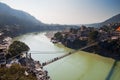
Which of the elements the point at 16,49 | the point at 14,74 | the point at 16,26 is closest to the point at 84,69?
the point at 16,49

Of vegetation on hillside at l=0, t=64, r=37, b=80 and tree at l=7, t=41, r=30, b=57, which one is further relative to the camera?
tree at l=7, t=41, r=30, b=57

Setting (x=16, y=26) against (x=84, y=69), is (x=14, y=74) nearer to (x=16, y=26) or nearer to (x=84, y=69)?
(x=84, y=69)

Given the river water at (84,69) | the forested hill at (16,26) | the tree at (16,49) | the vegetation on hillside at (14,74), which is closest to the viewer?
the vegetation on hillside at (14,74)

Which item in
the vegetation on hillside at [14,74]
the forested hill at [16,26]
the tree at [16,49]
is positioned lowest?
the forested hill at [16,26]

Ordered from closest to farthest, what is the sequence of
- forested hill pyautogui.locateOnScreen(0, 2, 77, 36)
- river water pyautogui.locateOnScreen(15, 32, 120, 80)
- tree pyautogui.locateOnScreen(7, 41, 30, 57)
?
river water pyautogui.locateOnScreen(15, 32, 120, 80)
tree pyautogui.locateOnScreen(7, 41, 30, 57)
forested hill pyautogui.locateOnScreen(0, 2, 77, 36)

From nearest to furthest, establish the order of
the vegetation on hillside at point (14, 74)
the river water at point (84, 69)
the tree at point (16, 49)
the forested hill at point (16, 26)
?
the vegetation on hillside at point (14, 74), the river water at point (84, 69), the tree at point (16, 49), the forested hill at point (16, 26)

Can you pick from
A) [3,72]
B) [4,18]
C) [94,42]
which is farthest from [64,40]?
[4,18]

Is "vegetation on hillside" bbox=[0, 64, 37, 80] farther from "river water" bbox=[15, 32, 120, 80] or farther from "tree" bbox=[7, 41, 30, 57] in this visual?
"tree" bbox=[7, 41, 30, 57]

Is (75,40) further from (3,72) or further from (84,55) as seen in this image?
(3,72)

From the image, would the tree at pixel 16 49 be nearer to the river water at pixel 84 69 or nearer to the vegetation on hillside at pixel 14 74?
the river water at pixel 84 69

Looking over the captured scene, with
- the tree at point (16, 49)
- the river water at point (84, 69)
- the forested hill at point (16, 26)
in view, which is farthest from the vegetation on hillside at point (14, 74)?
the forested hill at point (16, 26)

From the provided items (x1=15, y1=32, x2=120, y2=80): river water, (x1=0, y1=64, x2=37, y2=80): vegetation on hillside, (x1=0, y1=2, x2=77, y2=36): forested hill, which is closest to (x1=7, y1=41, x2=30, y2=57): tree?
(x1=15, y1=32, x2=120, y2=80): river water
